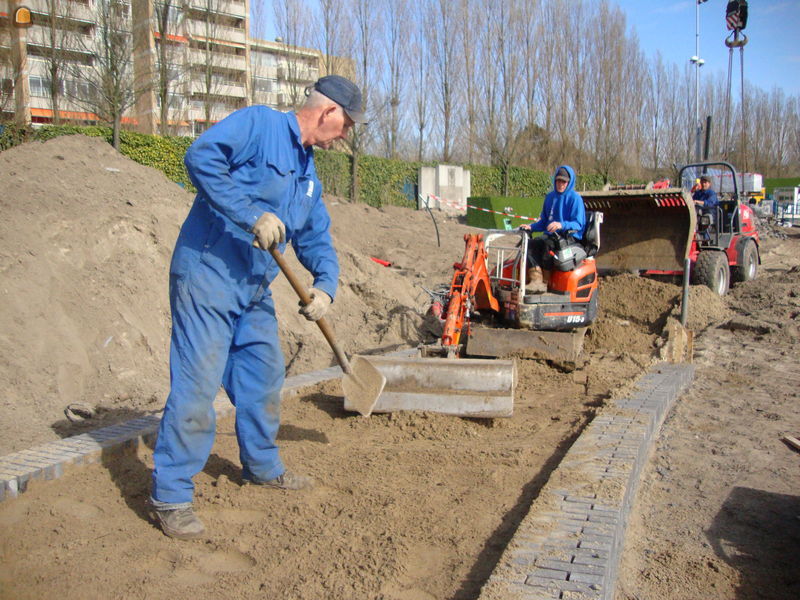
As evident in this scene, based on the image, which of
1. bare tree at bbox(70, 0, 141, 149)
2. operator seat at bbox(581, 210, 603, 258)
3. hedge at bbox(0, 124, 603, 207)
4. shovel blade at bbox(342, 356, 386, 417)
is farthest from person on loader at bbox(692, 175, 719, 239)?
bare tree at bbox(70, 0, 141, 149)

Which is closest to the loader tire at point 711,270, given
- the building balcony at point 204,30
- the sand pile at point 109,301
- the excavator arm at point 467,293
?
the sand pile at point 109,301

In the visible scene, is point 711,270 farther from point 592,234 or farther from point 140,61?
point 140,61

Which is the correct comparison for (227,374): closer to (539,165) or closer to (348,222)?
(348,222)

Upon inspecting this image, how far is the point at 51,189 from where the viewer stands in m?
7.87

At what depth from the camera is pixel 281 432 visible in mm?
4586

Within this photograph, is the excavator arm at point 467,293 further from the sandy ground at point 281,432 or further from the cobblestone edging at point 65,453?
the cobblestone edging at point 65,453

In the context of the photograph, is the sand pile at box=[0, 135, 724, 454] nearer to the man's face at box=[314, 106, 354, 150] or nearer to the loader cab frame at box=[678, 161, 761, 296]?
the loader cab frame at box=[678, 161, 761, 296]

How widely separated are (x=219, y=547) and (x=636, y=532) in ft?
6.82

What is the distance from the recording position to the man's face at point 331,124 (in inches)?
136

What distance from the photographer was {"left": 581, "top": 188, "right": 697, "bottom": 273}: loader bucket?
10633 millimetres

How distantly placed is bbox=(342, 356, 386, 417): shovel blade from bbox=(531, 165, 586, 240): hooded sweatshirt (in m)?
3.89

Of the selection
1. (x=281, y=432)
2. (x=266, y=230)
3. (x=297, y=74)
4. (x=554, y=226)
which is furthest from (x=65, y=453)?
(x=297, y=74)

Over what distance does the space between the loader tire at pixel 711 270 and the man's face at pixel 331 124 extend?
936cm

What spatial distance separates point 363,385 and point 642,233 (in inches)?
317
